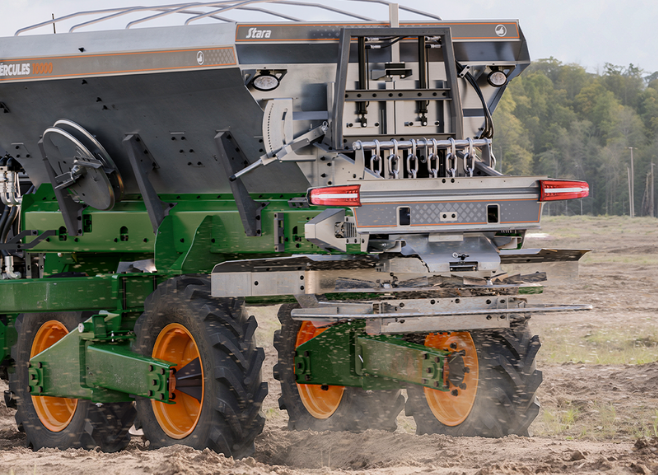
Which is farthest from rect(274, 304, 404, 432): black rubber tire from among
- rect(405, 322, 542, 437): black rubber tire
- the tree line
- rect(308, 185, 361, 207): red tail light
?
the tree line

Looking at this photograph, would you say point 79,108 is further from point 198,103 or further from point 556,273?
point 556,273

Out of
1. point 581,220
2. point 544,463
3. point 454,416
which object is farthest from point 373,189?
point 581,220

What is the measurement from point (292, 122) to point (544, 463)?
3.07m

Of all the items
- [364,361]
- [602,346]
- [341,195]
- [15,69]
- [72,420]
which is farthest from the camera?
[602,346]

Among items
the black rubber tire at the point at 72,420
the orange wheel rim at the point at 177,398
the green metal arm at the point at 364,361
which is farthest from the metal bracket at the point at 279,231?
the black rubber tire at the point at 72,420

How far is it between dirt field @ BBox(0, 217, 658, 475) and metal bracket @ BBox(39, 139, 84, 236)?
2.14 meters

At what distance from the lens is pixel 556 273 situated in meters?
7.00

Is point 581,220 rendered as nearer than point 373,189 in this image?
No

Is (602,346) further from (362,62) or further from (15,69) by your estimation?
(15,69)

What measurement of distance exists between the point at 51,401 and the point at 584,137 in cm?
6102

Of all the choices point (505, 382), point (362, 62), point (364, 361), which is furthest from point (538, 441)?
point (362, 62)

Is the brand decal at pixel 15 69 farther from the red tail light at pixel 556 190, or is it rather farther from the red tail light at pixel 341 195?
the red tail light at pixel 556 190

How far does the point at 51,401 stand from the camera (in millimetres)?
9148

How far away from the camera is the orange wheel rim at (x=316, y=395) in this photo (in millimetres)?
9164
